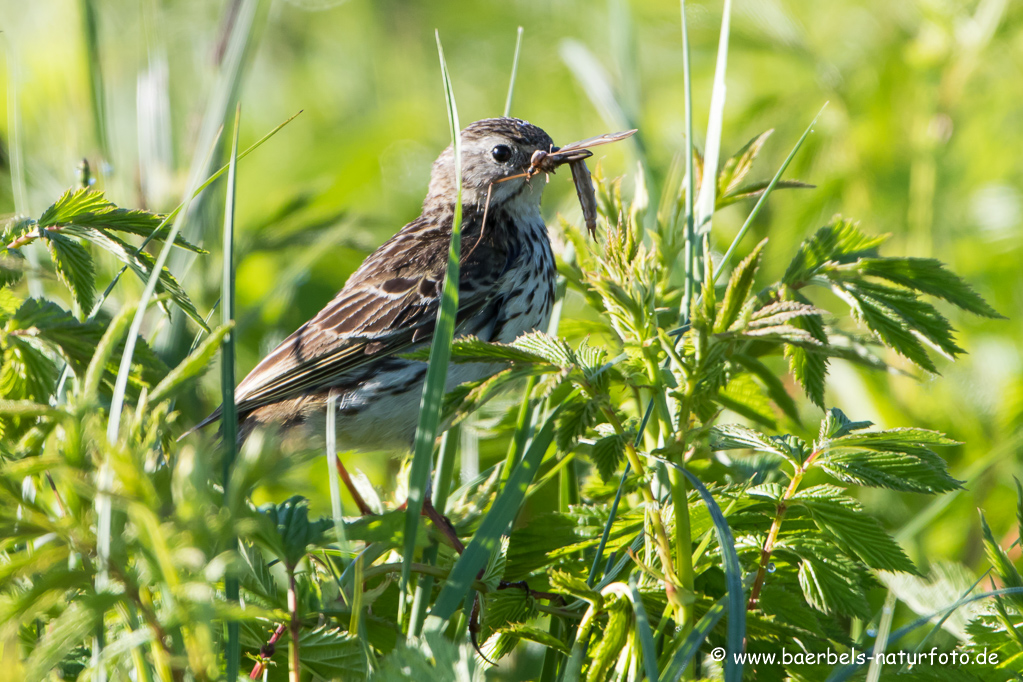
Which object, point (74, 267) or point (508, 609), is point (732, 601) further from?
point (74, 267)

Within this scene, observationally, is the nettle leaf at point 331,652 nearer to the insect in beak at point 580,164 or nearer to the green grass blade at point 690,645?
the green grass blade at point 690,645

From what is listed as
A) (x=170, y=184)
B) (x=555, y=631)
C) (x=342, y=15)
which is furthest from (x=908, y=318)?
(x=342, y=15)

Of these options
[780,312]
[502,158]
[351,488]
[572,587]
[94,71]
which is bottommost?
[572,587]

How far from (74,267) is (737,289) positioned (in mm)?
1214

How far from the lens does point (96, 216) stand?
5.54 ft

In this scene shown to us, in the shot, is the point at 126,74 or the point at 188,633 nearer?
the point at 188,633

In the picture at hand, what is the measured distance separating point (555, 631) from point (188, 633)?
→ 86 centimetres

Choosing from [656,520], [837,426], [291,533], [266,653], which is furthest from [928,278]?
[266,653]

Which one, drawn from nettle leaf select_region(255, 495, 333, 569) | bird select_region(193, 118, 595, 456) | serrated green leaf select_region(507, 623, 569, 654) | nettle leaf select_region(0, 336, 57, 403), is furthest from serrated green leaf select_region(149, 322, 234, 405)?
bird select_region(193, 118, 595, 456)

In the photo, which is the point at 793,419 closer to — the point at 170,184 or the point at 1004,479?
the point at 1004,479

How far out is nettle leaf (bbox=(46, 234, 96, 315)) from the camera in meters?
1.64

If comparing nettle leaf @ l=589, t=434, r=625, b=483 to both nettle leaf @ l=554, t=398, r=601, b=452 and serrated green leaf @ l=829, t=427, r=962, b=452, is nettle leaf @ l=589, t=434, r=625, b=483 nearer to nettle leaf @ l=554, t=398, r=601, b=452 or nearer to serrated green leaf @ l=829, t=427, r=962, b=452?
nettle leaf @ l=554, t=398, r=601, b=452

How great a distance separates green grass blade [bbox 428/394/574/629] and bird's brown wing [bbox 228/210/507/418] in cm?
118

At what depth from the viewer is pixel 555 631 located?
190 cm
